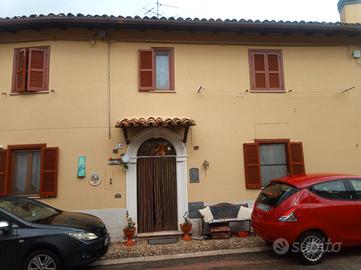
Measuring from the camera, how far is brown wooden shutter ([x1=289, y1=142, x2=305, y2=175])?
10000mm

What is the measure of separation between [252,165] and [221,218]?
6.25 feet

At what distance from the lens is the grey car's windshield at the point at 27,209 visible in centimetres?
654

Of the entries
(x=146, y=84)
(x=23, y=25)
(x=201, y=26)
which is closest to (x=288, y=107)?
(x=201, y=26)

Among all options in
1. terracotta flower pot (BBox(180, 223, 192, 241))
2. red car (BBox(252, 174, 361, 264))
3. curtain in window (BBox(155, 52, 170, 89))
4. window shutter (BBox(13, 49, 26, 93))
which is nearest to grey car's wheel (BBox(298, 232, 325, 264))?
red car (BBox(252, 174, 361, 264))

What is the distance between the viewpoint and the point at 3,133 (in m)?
9.46

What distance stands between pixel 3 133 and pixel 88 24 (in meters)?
3.92

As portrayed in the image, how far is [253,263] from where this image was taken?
690 centimetres

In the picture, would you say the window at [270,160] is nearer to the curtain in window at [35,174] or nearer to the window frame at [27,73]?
the curtain in window at [35,174]

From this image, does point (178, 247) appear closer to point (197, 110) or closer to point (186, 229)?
point (186, 229)

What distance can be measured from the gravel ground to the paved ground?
50 centimetres

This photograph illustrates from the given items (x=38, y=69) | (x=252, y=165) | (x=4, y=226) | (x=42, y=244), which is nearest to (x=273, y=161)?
(x=252, y=165)

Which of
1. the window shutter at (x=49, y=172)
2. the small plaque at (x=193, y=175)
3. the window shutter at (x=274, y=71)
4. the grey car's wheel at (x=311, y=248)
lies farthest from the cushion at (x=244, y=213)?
the window shutter at (x=49, y=172)

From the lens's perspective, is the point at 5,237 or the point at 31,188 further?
the point at 31,188

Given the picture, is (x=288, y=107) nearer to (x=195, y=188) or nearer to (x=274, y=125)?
(x=274, y=125)
